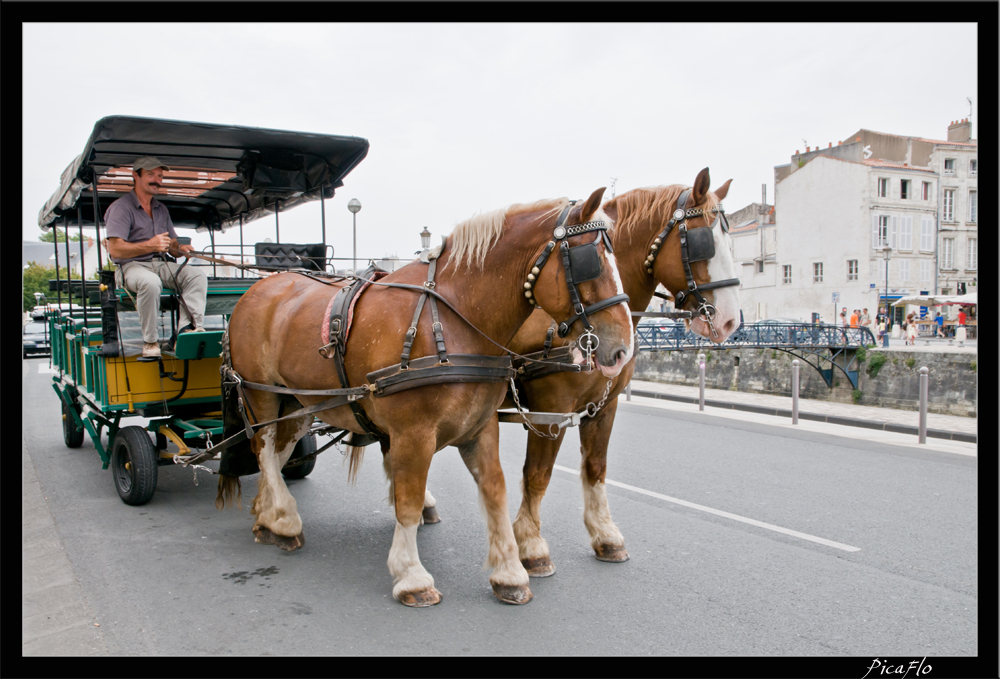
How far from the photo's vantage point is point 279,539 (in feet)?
14.0

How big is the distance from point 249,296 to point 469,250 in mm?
1920

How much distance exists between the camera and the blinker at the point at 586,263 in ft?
9.75

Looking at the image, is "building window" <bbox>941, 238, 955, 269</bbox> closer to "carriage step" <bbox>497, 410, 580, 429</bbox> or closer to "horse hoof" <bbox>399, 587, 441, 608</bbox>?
"carriage step" <bbox>497, 410, 580, 429</bbox>

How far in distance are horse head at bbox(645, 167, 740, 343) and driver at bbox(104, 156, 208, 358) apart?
339cm

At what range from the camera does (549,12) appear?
2.60 metres

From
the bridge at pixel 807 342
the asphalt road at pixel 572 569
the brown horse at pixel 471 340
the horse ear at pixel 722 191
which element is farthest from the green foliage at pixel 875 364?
the brown horse at pixel 471 340

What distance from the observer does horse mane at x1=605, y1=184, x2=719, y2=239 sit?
380 cm

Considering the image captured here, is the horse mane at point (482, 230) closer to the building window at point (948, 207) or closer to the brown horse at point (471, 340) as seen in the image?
the brown horse at point (471, 340)

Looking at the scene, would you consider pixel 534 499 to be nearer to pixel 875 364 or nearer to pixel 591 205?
pixel 591 205

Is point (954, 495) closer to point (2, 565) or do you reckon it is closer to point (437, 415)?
point (437, 415)

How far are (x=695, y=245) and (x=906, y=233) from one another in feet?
126

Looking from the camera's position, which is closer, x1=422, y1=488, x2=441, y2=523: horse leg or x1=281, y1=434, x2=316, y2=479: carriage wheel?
x1=422, y1=488, x2=441, y2=523: horse leg

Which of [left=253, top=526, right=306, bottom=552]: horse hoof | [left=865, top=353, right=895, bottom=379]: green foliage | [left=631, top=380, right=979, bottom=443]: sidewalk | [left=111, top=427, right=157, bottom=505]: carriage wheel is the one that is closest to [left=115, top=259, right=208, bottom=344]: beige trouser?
[left=111, top=427, right=157, bottom=505]: carriage wheel

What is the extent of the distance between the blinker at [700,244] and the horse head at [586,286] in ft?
2.35
